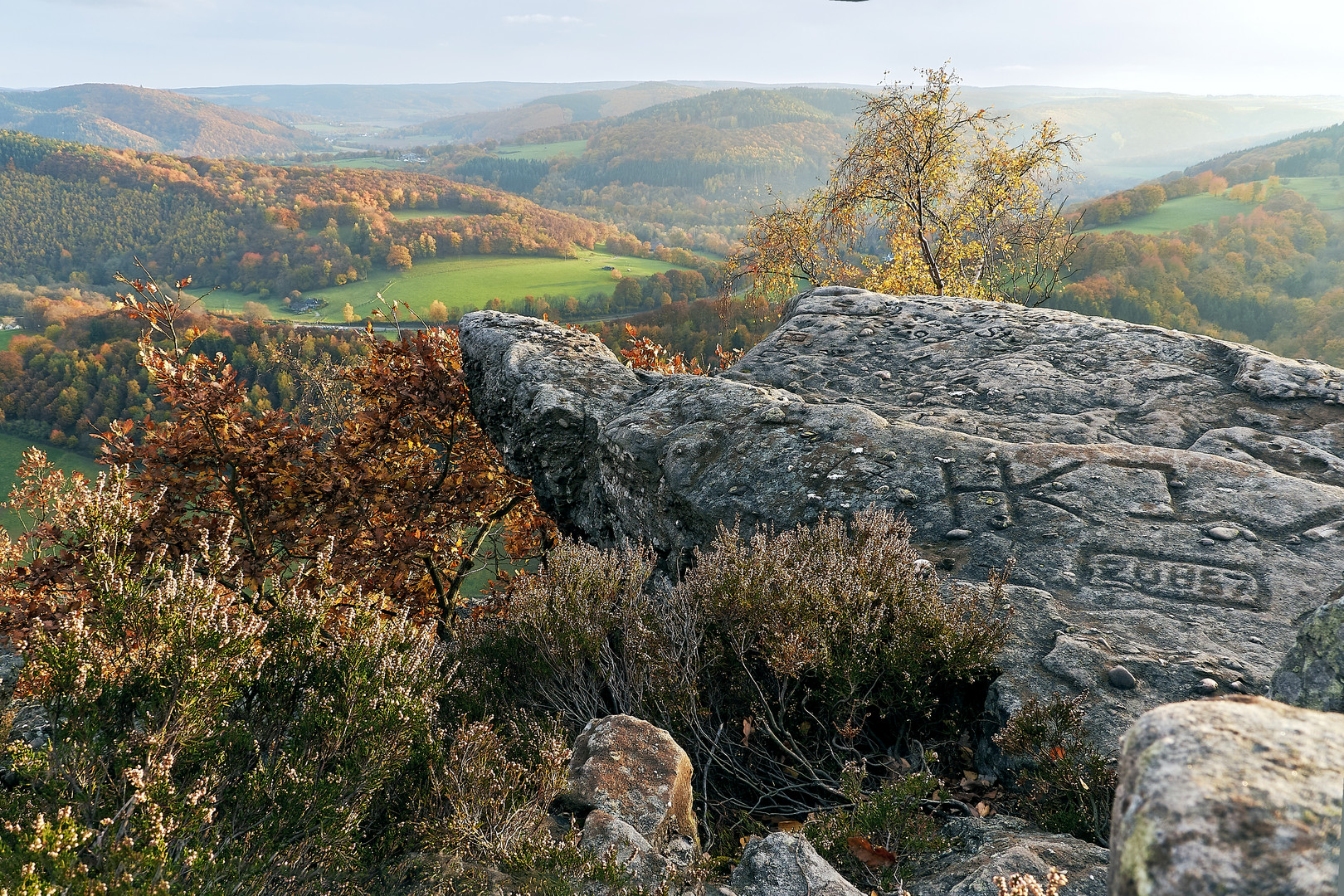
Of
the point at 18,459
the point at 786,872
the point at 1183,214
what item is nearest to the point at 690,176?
the point at 1183,214

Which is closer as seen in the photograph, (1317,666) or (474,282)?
(1317,666)

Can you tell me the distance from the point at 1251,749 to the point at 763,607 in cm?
248

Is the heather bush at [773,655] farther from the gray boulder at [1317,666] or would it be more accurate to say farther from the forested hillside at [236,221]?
the forested hillside at [236,221]

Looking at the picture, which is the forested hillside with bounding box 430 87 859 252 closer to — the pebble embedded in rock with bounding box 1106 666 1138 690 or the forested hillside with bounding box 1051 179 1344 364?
the forested hillside with bounding box 1051 179 1344 364

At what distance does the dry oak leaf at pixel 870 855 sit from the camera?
2682 mm

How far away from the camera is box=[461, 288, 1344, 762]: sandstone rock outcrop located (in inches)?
145

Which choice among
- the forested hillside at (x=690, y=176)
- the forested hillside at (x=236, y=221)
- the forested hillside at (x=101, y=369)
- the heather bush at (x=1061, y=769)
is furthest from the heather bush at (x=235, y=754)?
the forested hillside at (x=690, y=176)

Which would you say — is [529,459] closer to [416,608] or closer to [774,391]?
[774,391]

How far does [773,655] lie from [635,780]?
90 centimetres

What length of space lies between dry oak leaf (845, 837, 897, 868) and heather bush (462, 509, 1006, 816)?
0.43m

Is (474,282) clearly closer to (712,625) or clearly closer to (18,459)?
(18,459)

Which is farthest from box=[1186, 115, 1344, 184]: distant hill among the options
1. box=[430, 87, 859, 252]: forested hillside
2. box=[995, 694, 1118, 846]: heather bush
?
box=[995, 694, 1118, 846]: heather bush

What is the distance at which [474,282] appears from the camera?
→ 306ft

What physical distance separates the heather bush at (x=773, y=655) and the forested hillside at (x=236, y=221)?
4140 inches
